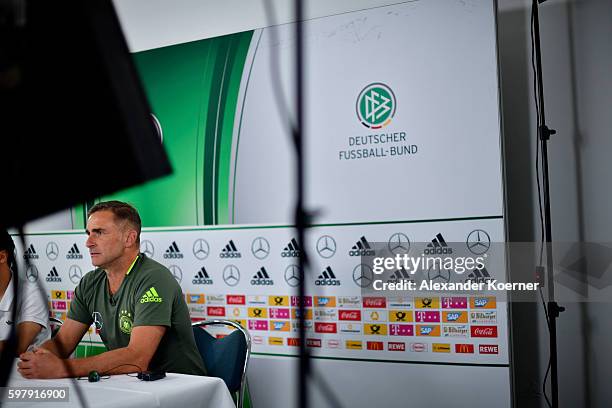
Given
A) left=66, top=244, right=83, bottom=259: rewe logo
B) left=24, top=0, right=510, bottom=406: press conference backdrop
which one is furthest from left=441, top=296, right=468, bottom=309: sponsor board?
left=66, top=244, right=83, bottom=259: rewe logo

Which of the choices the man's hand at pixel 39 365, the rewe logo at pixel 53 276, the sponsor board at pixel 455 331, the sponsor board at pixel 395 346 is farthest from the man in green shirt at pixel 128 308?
the rewe logo at pixel 53 276

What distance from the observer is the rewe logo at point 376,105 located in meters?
2.53

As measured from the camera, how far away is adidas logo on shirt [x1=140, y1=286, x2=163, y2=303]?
188 cm

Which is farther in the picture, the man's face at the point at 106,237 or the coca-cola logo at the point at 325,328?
the coca-cola logo at the point at 325,328

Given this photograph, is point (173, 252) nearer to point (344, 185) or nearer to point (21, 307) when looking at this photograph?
point (344, 185)

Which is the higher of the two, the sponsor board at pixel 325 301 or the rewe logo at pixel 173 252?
the rewe logo at pixel 173 252

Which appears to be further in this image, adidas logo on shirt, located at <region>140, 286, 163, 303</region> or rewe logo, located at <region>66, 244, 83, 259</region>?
rewe logo, located at <region>66, 244, 83, 259</region>

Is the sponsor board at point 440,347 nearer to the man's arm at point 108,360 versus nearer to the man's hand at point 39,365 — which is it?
the man's arm at point 108,360

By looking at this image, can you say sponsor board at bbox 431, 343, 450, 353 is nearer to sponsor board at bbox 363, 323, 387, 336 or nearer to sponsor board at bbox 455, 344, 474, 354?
sponsor board at bbox 455, 344, 474, 354

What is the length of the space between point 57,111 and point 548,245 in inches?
81.0

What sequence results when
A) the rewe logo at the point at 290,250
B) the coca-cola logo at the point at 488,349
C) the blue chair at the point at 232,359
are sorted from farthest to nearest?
the rewe logo at the point at 290,250 < the coca-cola logo at the point at 488,349 < the blue chair at the point at 232,359

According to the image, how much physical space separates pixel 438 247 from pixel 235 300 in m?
0.98

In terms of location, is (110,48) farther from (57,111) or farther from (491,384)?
(491,384)

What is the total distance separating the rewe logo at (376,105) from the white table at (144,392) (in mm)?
1344
